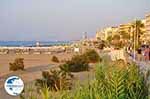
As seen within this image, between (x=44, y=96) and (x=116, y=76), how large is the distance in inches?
53.2

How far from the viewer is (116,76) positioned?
221 inches

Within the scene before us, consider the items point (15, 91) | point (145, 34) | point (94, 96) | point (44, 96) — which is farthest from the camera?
point (145, 34)

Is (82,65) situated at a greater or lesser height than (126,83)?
lesser

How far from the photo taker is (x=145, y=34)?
10775 cm

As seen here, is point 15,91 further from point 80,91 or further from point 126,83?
point 126,83

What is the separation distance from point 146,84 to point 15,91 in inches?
108

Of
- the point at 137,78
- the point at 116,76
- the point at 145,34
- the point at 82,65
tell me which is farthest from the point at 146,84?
the point at 145,34

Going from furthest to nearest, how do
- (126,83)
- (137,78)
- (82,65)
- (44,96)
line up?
(82,65)
(137,78)
(126,83)
(44,96)

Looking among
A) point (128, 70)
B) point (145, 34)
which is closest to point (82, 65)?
point (128, 70)

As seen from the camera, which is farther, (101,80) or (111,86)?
(101,80)

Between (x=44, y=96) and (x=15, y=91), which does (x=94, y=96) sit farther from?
(x=15, y=91)

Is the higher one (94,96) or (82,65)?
(94,96)

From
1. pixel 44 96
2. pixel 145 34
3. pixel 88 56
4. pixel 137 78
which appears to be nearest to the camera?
pixel 44 96

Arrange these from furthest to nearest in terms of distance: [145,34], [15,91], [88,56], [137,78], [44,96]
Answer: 1. [145,34]
2. [88,56]
3. [137,78]
4. [15,91]
5. [44,96]
